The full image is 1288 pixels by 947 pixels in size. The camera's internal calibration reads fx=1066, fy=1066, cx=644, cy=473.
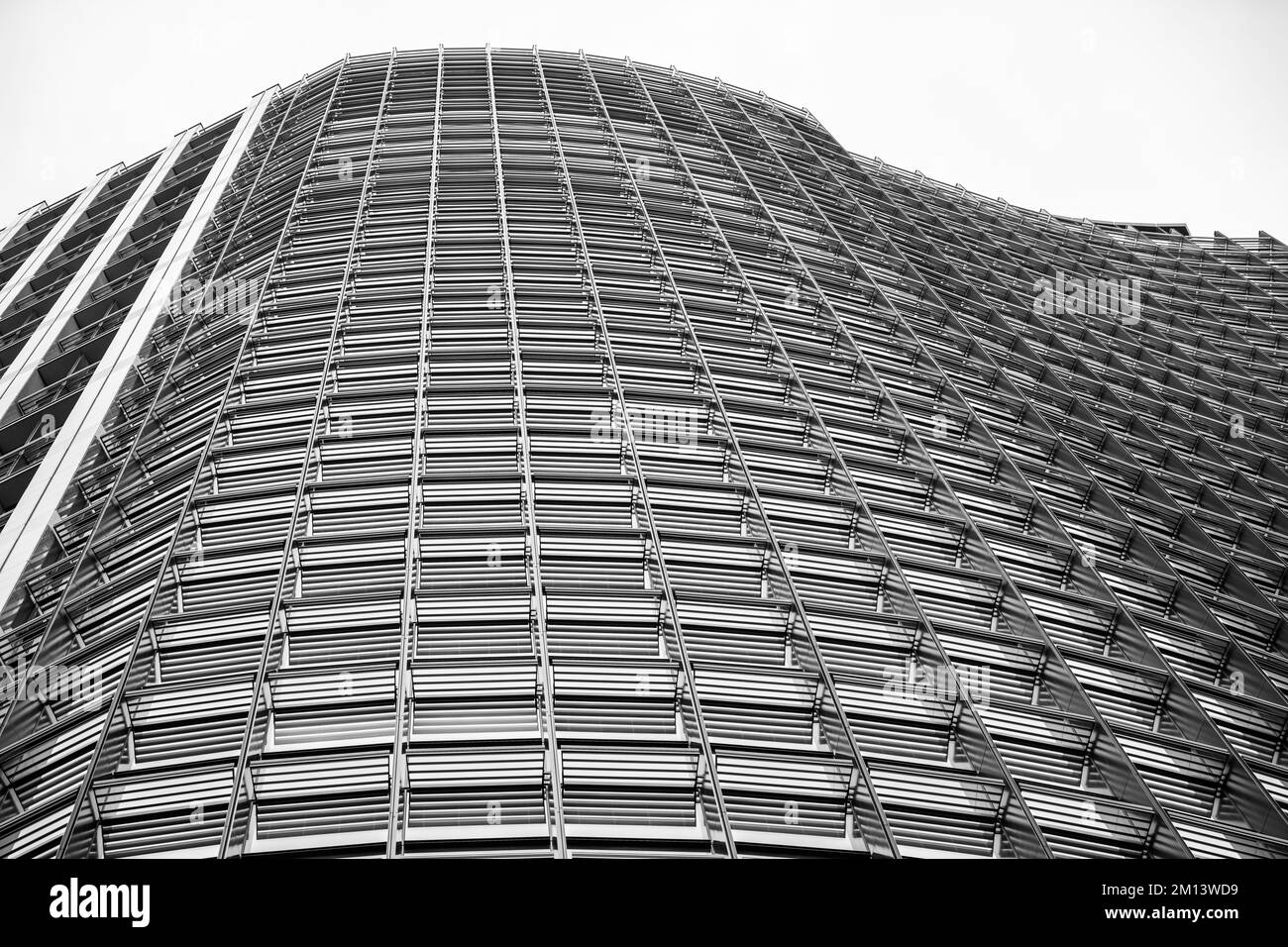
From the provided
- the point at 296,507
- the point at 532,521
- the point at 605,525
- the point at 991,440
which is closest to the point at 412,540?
the point at 532,521

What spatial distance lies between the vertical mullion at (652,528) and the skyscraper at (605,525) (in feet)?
0.43

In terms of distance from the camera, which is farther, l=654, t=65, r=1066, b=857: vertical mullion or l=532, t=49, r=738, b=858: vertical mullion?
l=654, t=65, r=1066, b=857: vertical mullion

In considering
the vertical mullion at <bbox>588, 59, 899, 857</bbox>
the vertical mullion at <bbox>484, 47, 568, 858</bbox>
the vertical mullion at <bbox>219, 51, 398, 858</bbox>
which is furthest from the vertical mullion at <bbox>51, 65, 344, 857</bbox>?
the vertical mullion at <bbox>588, 59, 899, 857</bbox>

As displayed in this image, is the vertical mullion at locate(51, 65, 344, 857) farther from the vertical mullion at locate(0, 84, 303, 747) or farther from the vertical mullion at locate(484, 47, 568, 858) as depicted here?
the vertical mullion at locate(484, 47, 568, 858)

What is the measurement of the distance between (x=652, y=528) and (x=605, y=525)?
108 cm

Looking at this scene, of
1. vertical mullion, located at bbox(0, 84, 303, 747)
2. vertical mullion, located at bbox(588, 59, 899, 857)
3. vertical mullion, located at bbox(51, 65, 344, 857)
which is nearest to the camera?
vertical mullion, located at bbox(51, 65, 344, 857)

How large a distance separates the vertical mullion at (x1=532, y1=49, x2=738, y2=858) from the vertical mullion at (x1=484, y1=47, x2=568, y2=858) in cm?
232

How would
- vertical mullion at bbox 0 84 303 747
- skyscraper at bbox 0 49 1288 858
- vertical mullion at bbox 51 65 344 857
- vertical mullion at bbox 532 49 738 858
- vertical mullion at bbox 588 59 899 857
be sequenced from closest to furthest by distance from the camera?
1. vertical mullion at bbox 51 65 344 857
2. vertical mullion at bbox 588 59 899 857
3. vertical mullion at bbox 532 49 738 858
4. skyscraper at bbox 0 49 1288 858
5. vertical mullion at bbox 0 84 303 747

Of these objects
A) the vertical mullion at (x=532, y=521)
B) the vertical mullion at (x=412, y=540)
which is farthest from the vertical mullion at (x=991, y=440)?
the vertical mullion at (x=412, y=540)

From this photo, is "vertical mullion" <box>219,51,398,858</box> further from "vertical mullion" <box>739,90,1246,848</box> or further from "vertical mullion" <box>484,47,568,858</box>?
"vertical mullion" <box>739,90,1246,848</box>

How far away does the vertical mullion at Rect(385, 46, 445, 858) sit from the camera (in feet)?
54.9

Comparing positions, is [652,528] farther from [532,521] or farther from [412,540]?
[412,540]

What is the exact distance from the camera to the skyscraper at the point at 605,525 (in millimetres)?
17906

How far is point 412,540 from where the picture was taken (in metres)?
22.7
